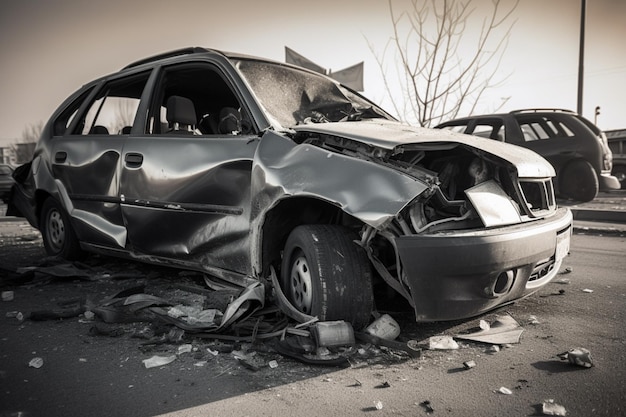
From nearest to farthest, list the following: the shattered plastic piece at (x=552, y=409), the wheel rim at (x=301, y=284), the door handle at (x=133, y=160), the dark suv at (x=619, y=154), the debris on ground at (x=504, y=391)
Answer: the shattered plastic piece at (x=552, y=409)
the debris on ground at (x=504, y=391)
the wheel rim at (x=301, y=284)
the door handle at (x=133, y=160)
the dark suv at (x=619, y=154)

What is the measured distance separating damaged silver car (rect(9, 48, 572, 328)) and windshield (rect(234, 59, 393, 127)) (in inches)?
0.6

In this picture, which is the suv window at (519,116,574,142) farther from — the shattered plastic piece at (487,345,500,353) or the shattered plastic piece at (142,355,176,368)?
the shattered plastic piece at (142,355,176,368)

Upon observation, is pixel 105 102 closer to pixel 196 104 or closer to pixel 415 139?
pixel 196 104

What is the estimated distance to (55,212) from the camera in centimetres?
449

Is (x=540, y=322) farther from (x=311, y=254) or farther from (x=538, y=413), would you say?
(x=311, y=254)

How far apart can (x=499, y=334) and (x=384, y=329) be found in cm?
65

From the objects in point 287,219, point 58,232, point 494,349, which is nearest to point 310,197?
point 287,219

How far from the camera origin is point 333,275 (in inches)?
93.0

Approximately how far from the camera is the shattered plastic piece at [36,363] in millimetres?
2258

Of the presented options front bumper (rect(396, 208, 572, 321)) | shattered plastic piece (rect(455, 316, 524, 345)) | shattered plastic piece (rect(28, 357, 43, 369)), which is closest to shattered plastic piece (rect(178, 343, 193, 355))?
shattered plastic piece (rect(28, 357, 43, 369))

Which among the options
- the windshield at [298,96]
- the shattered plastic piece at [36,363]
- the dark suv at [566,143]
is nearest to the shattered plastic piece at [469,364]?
the windshield at [298,96]

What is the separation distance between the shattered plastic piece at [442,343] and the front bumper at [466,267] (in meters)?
0.28

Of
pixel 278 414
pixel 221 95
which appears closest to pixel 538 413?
pixel 278 414

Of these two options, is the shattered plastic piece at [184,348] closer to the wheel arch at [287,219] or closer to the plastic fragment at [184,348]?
the plastic fragment at [184,348]
